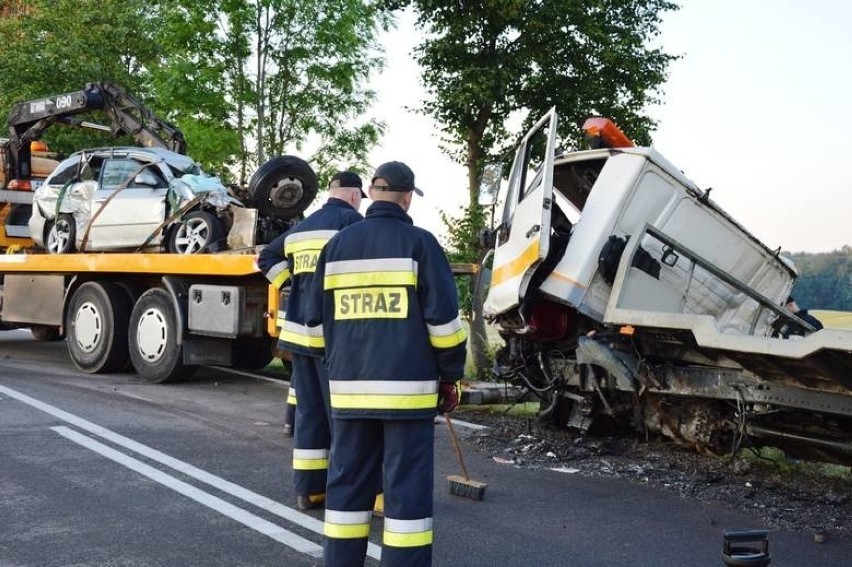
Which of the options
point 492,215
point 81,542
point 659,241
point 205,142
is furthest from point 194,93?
point 81,542

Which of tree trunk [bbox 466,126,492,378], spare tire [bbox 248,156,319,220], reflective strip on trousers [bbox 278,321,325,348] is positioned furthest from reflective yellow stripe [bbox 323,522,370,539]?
tree trunk [bbox 466,126,492,378]

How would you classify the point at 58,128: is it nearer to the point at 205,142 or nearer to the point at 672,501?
→ the point at 205,142

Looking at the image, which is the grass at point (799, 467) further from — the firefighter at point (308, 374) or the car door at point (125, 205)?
the car door at point (125, 205)

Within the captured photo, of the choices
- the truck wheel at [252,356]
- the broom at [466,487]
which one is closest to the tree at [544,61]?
the truck wheel at [252,356]

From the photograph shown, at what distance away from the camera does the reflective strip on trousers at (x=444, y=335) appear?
3.55m

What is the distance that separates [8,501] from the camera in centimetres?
490

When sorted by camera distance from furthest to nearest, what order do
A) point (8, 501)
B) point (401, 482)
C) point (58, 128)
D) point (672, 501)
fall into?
point (58, 128), point (672, 501), point (8, 501), point (401, 482)

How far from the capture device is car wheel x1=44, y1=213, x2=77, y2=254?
34.9ft

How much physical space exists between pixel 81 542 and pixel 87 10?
19085 mm

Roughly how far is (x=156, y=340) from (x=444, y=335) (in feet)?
21.3

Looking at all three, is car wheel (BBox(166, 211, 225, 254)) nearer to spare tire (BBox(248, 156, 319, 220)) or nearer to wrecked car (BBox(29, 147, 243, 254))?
wrecked car (BBox(29, 147, 243, 254))

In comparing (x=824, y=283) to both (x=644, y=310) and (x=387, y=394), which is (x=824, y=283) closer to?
(x=644, y=310)

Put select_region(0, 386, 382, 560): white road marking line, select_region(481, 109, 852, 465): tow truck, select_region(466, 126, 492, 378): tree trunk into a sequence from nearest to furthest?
select_region(0, 386, 382, 560): white road marking line < select_region(481, 109, 852, 465): tow truck < select_region(466, 126, 492, 378): tree trunk

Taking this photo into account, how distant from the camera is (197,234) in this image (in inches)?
365
